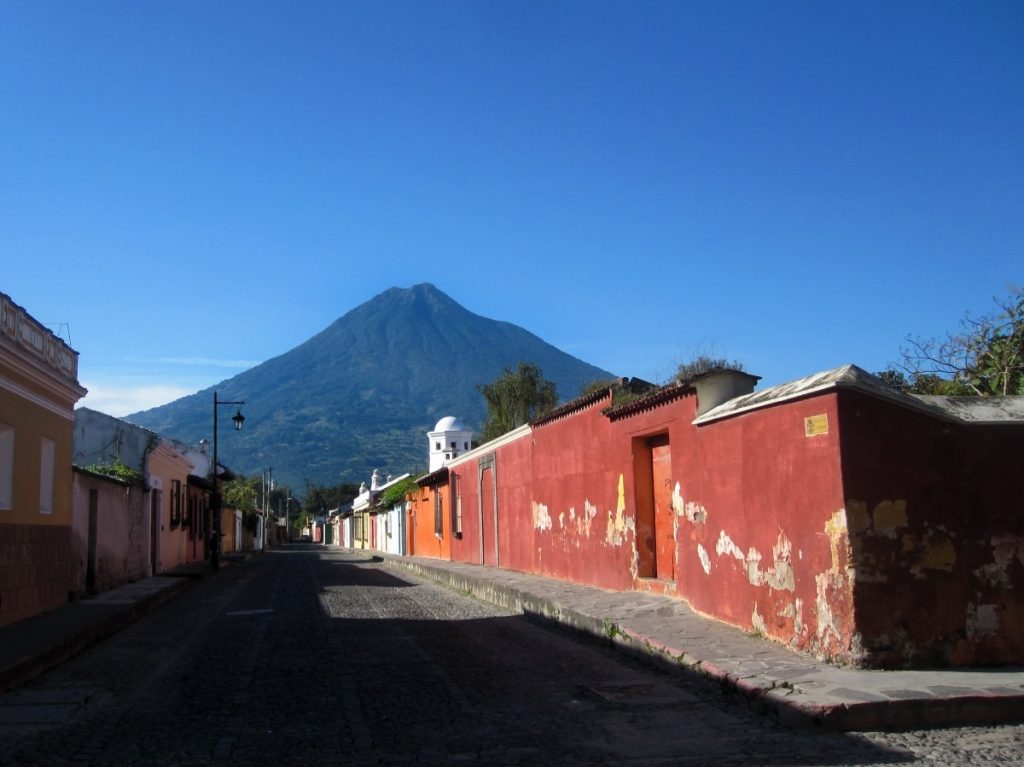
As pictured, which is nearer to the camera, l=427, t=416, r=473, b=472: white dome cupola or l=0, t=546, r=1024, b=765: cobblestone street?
l=0, t=546, r=1024, b=765: cobblestone street

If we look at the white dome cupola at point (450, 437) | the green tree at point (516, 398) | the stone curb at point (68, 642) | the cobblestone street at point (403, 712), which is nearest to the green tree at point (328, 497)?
the white dome cupola at point (450, 437)

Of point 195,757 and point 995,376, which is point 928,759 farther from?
point 995,376

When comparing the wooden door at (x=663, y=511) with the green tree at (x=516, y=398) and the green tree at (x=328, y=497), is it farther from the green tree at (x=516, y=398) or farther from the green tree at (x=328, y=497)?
the green tree at (x=328, y=497)

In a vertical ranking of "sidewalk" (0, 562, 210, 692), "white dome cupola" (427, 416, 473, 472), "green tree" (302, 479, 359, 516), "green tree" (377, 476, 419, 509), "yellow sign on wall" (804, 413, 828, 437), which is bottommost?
"sidewalk" (0, 562, 210, 692)

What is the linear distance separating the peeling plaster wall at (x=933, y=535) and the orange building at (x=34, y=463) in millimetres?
10508

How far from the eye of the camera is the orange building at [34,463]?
13.1m

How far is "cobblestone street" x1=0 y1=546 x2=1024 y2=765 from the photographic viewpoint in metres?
6.03

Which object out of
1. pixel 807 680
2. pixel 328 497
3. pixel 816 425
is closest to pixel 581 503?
pixel 816 425

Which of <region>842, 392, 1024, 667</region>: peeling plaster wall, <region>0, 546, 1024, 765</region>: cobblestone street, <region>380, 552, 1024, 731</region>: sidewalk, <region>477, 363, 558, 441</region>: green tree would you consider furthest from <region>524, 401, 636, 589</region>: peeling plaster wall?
<region>477, 363, 558, 441</region>: green tree

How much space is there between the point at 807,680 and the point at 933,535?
5.41 ft

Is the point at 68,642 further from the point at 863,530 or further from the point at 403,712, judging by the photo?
the point at 863,530

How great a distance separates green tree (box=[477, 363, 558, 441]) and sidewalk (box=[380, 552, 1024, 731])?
48555 mm

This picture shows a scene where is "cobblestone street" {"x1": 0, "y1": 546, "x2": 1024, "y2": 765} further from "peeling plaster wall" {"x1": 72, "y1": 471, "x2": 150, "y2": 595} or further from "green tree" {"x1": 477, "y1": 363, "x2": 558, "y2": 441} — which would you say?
"green tree" {"x1": 477, "y1": 363, "x2": 558, "y2": 441}

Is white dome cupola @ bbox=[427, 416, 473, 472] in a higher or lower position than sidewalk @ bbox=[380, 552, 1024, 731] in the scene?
higher
